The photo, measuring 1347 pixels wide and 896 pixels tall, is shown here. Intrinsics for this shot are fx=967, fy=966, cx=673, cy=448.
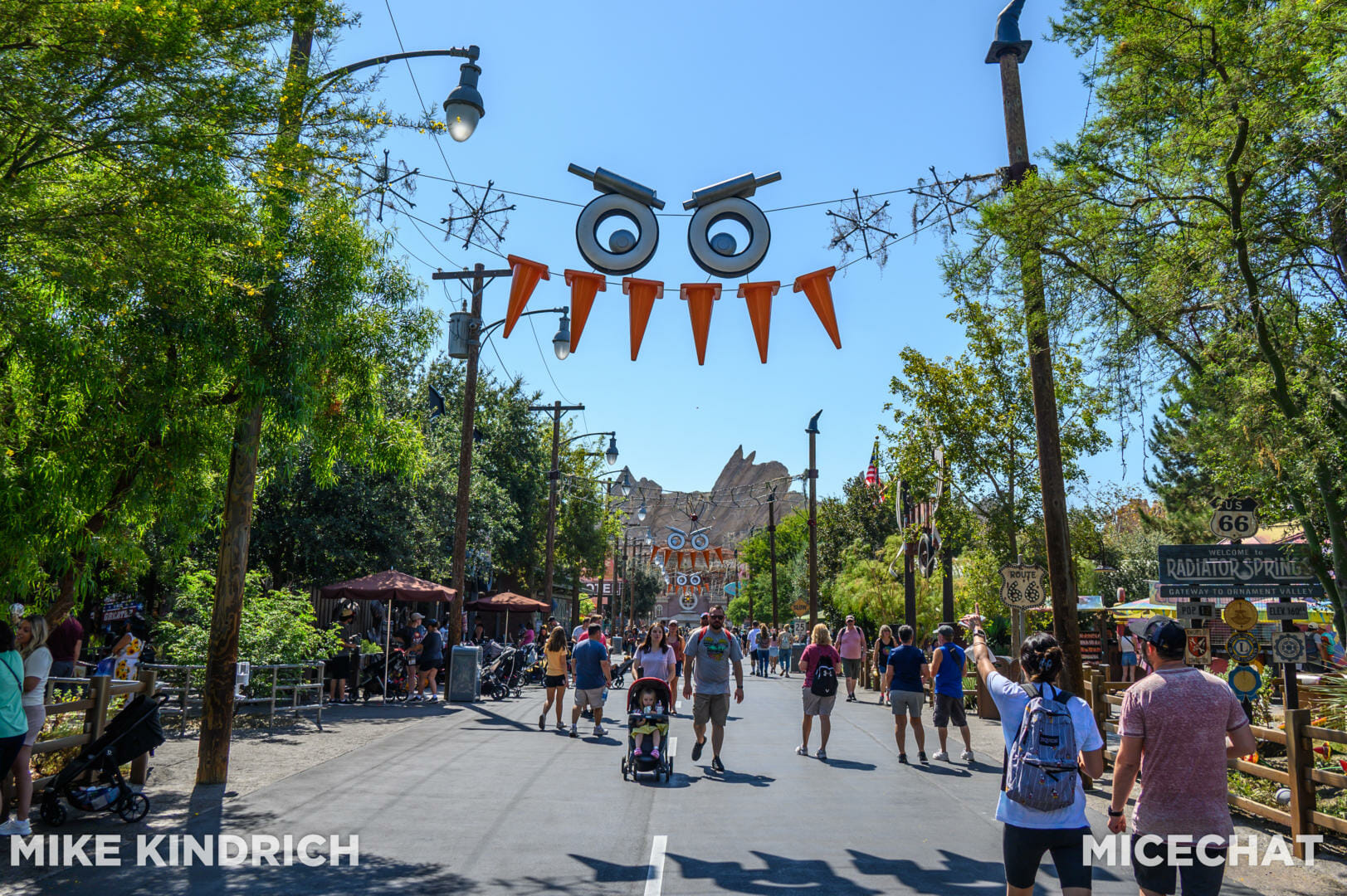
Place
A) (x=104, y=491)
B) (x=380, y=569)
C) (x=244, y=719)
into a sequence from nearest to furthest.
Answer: (x=104, y=491) → (x=244, y=719) → (x=380, y=569)

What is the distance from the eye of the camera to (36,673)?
7.52m

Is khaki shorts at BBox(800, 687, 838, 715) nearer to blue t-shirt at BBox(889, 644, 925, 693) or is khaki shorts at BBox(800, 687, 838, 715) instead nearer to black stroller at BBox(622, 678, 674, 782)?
blue t-shirt at BBox(889, 644, 925, 693)

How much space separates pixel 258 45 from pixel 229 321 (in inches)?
107

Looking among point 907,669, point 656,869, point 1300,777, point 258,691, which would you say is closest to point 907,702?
point 907,669

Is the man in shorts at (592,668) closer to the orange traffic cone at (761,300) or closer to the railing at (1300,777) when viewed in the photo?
the orange traffic cone at (761,300)

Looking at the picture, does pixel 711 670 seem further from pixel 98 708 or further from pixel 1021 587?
pixel 98 708

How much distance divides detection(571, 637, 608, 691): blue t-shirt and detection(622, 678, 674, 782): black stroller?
3292 mm

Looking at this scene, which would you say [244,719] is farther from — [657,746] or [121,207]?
[121,207]

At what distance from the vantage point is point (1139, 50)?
954 centimetres

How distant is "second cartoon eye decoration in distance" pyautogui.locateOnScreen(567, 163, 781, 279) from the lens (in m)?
10.2

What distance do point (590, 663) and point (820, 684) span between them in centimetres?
338

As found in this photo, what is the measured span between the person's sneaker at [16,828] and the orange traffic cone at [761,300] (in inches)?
298

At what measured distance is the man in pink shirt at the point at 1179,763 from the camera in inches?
169

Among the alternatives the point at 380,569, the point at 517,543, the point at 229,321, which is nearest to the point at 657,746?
the point at 229,321
